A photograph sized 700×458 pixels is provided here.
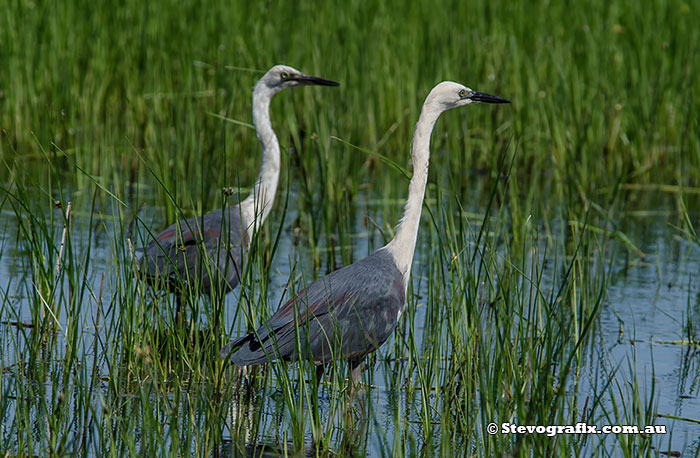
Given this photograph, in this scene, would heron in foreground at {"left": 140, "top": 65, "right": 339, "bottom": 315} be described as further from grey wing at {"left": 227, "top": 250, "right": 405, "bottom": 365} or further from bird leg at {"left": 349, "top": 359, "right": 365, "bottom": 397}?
bird leg at {"left": 349, "top": 359, "right": 365, "bottom": 397}

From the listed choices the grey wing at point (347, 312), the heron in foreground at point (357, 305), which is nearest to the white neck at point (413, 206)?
the heron in foreground at point (357, 305)

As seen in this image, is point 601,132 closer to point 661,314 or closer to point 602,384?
point 661,314

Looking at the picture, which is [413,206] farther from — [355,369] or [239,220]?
[239,220]

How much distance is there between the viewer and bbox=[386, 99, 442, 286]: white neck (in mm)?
4957

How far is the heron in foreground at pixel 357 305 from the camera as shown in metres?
4.29

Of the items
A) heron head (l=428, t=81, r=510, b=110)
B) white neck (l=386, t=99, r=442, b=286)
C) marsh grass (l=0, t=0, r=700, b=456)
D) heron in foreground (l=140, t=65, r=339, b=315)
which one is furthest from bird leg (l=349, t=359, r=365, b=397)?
heron head (l=428, t=81, r=510, b=110)

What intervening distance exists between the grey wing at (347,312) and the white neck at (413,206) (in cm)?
13

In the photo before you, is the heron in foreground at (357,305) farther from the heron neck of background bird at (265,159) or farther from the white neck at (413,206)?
the heron neck of background bird at (265,159)

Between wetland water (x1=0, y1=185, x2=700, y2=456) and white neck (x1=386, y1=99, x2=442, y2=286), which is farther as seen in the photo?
white neck (x1=386, y1=99, x2=442, y2=286)

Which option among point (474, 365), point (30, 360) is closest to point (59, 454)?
point (30, 360)

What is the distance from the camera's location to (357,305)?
462 centimetres

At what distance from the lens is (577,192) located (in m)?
8.02

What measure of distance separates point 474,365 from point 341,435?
705 millimetres

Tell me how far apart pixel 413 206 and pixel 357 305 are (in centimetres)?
65
